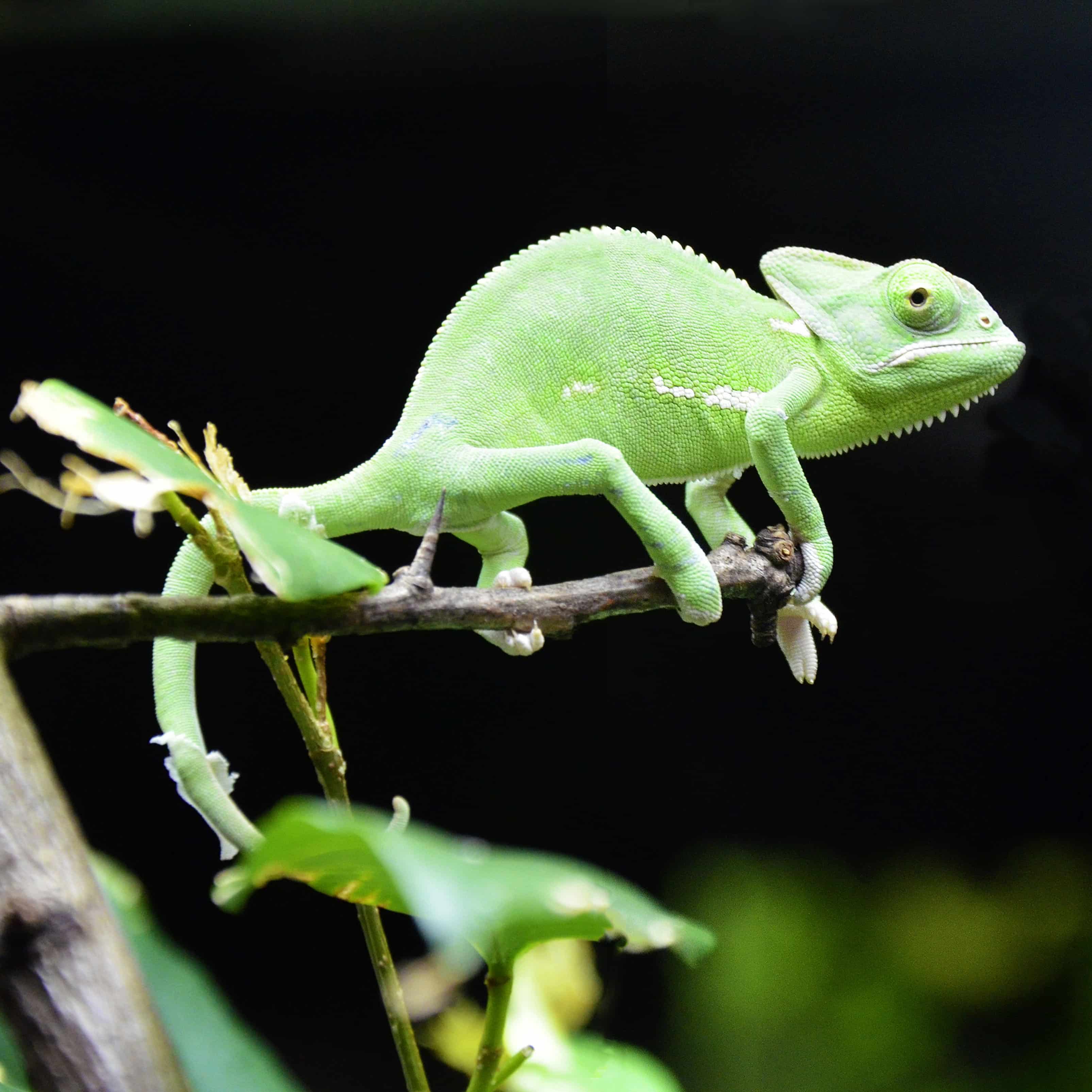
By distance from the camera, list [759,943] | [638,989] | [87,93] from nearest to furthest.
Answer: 1. [87,93]
2. [759,943]
3. [638,989]

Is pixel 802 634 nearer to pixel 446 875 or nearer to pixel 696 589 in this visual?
pixel 696 589

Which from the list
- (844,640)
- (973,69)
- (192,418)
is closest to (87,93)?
(192,418)

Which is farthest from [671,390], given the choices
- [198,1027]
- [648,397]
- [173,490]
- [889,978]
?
[889,978]

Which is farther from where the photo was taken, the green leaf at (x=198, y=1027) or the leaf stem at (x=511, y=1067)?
the leaf stem at (x=511, y=1067)

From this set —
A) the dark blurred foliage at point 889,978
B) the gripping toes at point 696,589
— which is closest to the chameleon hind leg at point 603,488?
the gripping toes at point 696,589

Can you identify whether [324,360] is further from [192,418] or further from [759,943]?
[759,943]

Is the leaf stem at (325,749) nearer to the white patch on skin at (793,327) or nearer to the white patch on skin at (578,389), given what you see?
the white patch on skin at (578,389)
